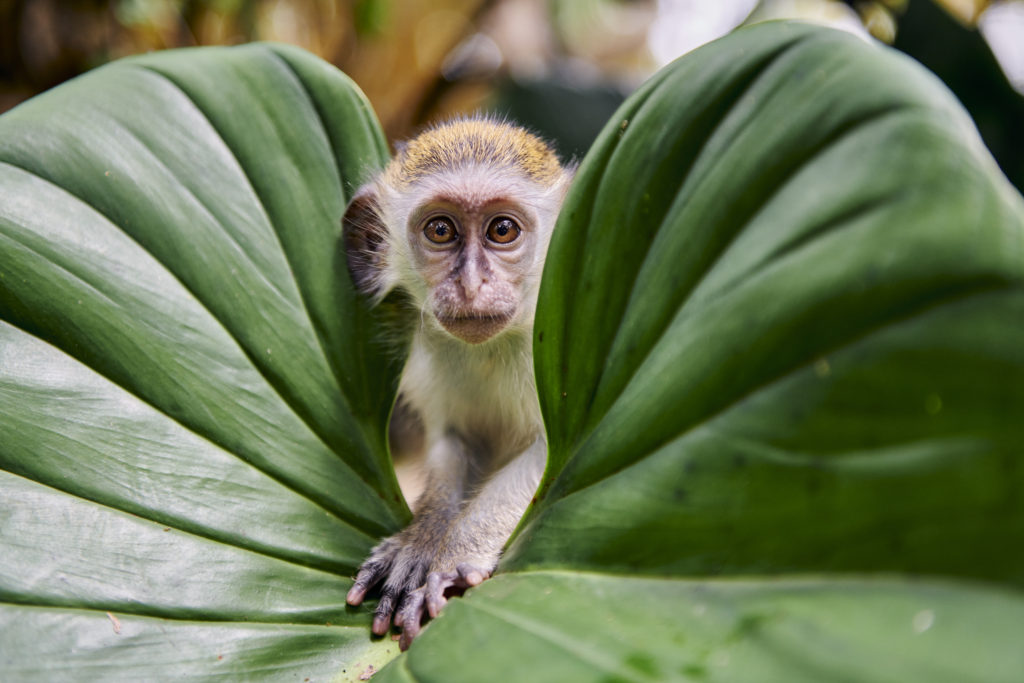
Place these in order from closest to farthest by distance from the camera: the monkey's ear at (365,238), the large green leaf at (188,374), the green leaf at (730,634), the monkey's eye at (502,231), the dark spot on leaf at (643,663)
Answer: the green leaf at (730,634), the dark spot on leaf at (643,663), the large green leaf at (188,374), the monkey's ear at (365,238), the monkey's eye at (502,231)

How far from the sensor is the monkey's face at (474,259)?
67.5 inches

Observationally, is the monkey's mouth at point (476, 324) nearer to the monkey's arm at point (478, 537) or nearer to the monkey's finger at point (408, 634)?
the monkey's arm at point (478, 537)

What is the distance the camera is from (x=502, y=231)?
1873 millimetres

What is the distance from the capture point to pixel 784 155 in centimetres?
84

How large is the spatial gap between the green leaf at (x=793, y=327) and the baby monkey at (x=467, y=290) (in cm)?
66

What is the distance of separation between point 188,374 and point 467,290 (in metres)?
0.64

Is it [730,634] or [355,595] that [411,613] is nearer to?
[355,595]

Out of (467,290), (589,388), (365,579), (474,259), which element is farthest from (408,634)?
(474,259)

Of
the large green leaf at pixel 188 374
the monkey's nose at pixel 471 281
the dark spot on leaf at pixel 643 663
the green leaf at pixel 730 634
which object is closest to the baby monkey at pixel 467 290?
the monkey's nose at pixel 471 281

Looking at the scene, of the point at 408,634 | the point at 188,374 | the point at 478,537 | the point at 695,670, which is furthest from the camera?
the point at 478,537

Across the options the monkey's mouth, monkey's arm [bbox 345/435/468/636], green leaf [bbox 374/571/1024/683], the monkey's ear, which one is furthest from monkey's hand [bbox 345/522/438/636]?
the monkey's ear

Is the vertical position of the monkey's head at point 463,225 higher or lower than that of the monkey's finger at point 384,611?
higher

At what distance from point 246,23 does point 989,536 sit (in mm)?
4316

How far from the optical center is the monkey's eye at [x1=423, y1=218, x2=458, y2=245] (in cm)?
189
